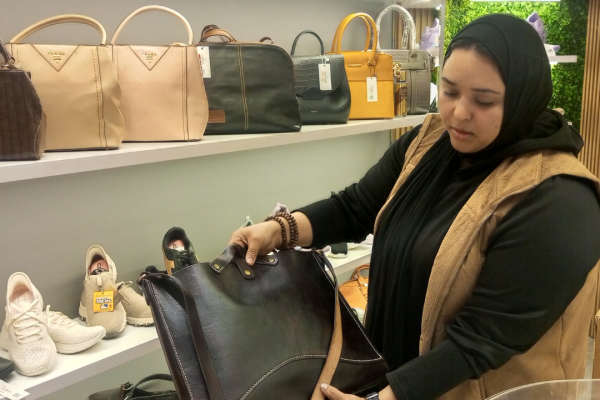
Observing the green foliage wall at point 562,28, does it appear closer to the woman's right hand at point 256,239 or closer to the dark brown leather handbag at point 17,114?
the woman's right hand at point 256,239

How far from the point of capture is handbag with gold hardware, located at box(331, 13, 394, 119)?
7.47ft

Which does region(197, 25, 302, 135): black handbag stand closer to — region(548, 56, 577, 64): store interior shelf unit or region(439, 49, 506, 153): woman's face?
region(439, 49, 506, 153): woman's face

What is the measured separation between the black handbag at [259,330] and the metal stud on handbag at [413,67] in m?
1.49

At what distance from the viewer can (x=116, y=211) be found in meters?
1.90

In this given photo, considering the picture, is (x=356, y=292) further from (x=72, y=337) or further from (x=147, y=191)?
(x=72, y=337)

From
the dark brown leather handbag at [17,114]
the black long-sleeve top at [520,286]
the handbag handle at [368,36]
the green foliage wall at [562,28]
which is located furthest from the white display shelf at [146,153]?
the green foliage wall at [562,28]

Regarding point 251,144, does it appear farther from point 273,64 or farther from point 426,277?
point 426,277

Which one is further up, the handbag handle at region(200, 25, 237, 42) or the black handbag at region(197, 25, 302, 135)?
the handbag handle at region(200, 25, 237, 42)

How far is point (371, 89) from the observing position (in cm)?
230

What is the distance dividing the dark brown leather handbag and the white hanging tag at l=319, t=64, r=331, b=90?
106 centimetres

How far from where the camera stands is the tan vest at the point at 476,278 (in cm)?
111

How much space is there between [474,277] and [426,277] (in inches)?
4.5

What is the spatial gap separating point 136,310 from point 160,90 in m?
0.65

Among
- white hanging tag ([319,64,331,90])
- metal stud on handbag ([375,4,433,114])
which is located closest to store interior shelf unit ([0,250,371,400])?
white hanging tag ([319,64,331,90])
